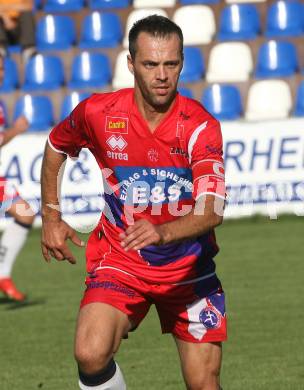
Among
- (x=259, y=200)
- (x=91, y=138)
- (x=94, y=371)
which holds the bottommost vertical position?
(x=259, y=200)

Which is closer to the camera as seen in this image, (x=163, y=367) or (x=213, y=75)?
(x=163, y=367)

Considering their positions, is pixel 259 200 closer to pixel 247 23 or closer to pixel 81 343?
pixel 247 23

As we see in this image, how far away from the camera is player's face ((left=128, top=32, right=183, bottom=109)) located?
5.70m

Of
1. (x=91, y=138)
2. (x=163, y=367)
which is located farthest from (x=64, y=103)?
(x=91, y=138)

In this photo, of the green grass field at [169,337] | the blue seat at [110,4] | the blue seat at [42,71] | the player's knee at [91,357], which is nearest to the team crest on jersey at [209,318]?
the player's knee at [91,357]

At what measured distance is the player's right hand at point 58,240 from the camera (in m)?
5.93

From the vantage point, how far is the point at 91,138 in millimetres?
6125

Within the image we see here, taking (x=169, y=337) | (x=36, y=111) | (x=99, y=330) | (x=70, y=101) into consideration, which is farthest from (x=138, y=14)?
(x=99, y=330)

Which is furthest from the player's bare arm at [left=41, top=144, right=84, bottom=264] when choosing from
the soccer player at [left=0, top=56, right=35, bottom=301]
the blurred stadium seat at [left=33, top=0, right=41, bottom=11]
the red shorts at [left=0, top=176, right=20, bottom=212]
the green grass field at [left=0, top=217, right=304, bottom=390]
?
the blurred stadium seat at [left=33, top=0, right=41, bottom=11]

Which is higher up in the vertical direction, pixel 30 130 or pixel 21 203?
pixel 21 203

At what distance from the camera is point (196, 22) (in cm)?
1772

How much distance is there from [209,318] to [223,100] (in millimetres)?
10450

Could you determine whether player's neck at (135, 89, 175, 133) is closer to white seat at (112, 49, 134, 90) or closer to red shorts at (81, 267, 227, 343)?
red shorts at (81, 267, 227, 343)

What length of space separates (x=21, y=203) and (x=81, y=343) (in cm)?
568
